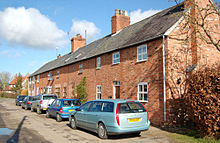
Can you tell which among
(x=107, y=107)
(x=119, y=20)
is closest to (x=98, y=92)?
(x=119, y=20)

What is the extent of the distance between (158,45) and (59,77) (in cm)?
1907

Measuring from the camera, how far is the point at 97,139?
846 centimetres

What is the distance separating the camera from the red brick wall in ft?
40.3

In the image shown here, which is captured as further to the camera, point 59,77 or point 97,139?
point 59,77

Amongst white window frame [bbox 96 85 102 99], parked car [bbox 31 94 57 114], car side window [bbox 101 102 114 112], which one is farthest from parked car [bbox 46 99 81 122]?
white window frame [bbox 96 85 102 99]

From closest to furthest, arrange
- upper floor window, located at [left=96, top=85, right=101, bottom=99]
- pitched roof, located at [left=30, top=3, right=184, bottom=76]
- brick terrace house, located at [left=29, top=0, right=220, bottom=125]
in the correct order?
1. brick terrace house, located at [left=29, top=0, right=220, bottom=125]
2. pitched roof, located at [left=30, top=3, right=184, bottom=76]
3. upper floor window, located at [left=96, top=85, right=101, bottom=99]

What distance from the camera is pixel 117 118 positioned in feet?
26.1

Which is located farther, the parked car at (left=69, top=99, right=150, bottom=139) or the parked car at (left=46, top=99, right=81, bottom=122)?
the parked car at (left=46, top=99, right=81, bottom=122)

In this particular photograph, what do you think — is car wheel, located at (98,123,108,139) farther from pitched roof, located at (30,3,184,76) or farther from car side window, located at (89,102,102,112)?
pitched roof, located at (30,3,184,76)

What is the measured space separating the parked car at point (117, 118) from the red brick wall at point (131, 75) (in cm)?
375

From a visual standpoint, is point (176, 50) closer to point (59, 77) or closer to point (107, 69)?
point (107, 69)

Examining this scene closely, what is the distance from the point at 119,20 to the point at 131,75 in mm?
9853

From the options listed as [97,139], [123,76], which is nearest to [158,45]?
[123,76]

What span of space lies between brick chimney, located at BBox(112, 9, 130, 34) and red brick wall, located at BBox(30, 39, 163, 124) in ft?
15.4
